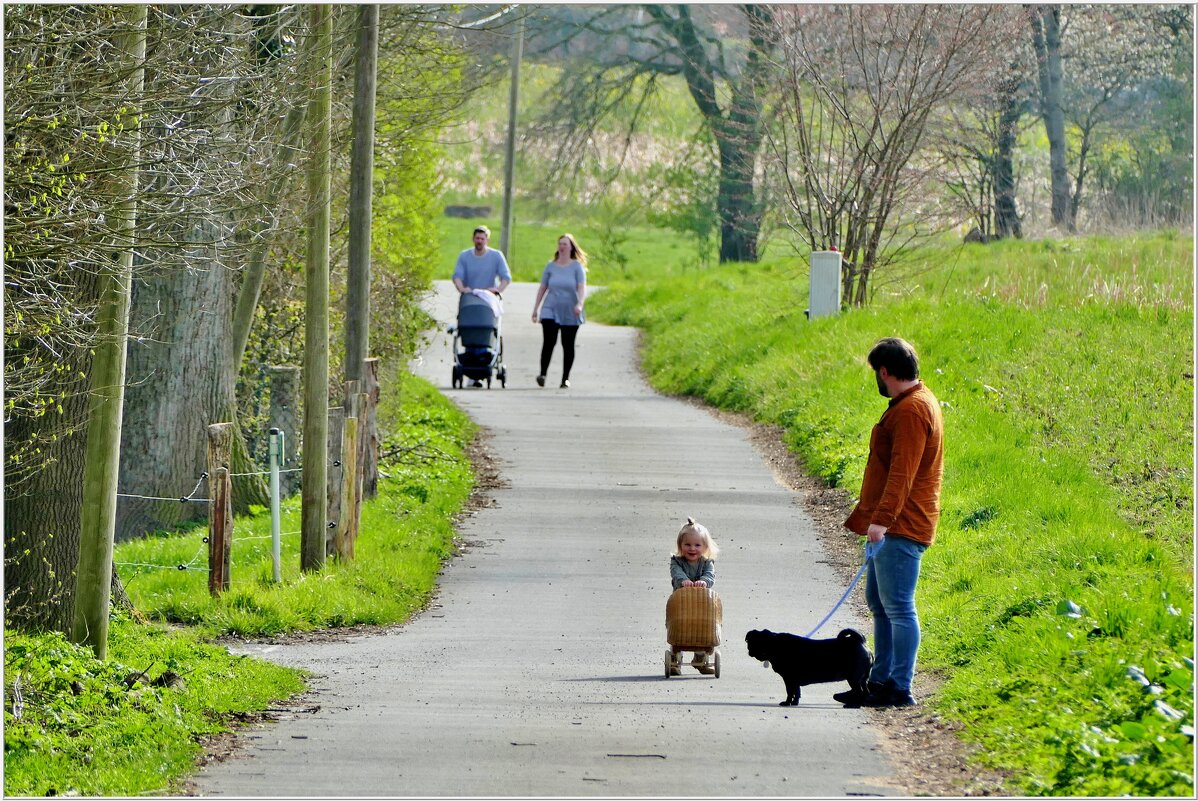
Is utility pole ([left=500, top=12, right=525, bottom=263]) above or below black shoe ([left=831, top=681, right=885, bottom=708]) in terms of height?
above

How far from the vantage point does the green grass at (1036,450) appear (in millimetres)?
8086

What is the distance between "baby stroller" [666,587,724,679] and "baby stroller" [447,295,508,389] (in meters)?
12.8

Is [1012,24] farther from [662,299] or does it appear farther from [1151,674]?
[1151,674]

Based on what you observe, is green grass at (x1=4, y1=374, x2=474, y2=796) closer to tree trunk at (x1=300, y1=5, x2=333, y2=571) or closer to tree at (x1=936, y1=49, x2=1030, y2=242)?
tree trunk at (x1=300, y1=5, x2=333, y2=571)

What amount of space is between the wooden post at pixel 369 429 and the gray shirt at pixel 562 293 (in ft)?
21.0

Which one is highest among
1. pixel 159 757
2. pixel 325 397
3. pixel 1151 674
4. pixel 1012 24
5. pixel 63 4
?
pixel 1012 24

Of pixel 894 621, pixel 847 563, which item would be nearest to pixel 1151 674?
pixel 894 621

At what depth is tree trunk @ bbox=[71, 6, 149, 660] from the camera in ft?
30.3

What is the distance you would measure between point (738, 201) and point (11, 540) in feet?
101

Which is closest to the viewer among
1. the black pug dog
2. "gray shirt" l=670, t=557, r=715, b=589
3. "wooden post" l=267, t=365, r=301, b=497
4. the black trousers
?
the black pug dog

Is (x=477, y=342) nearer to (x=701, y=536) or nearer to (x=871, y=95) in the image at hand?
(x=871, y=95)

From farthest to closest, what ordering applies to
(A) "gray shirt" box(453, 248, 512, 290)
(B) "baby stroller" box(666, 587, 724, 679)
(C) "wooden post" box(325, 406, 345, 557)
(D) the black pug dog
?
(A) "gray shirt" box(453, 248, 512, 290) < (C) "wooden post" box(325, 406, 345, 557) < (B) "baby stroller" box(666, 587, 724, 679) < (D) the black pug dog

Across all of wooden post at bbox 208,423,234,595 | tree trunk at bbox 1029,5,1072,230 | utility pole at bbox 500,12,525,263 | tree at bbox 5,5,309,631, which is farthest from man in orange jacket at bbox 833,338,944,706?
utility pole at bbox 500,12,525,263

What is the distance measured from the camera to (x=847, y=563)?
46.5ft
